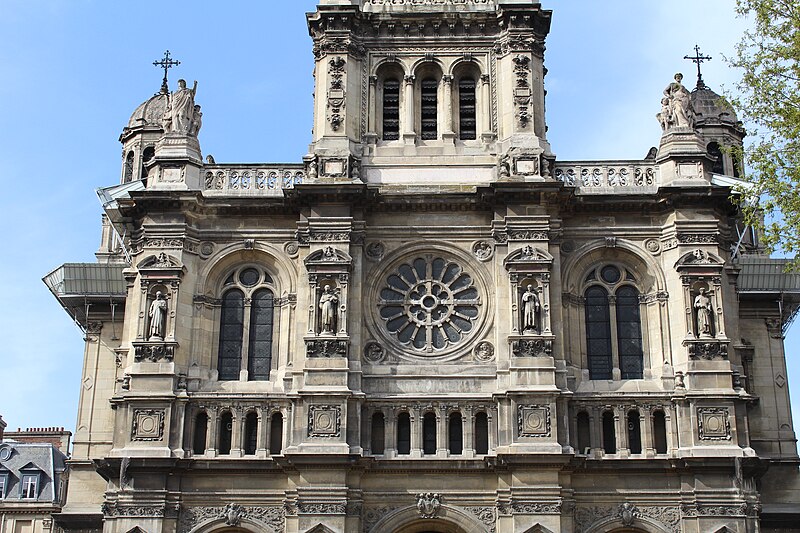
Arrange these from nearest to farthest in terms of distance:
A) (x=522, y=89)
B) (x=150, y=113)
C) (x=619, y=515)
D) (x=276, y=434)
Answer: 1. (x=619, y=515)
2. (x=276, y=434)
3. (x=522, y=89)
4. (x=150, y=113)

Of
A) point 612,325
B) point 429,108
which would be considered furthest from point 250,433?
point 429,108

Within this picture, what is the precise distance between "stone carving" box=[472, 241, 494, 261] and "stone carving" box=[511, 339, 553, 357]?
310cm

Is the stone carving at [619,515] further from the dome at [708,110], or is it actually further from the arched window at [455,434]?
the dome at [708,110]

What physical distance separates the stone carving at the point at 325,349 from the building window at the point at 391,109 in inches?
293

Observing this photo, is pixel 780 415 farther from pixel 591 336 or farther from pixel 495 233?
pixel 495 233

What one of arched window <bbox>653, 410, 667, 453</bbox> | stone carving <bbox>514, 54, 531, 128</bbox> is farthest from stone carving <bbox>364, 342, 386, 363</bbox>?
stone carving <bbox>514, 54, 531, 128</bbox>

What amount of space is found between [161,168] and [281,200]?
12.2 ft

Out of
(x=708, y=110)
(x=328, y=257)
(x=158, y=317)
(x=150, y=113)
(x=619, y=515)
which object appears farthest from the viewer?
(x=150, y=113)

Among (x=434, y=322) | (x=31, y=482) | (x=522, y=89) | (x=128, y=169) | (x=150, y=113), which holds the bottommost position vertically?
(x=434, y=322)

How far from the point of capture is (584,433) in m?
32.0

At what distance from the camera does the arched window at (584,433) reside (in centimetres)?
3172

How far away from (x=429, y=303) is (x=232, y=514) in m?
8.11

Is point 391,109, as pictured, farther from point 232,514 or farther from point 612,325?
point 232,514

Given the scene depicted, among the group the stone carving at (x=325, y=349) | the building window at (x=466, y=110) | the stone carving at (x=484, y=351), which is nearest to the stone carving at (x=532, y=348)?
the stone carving at (x=484, y=351)
